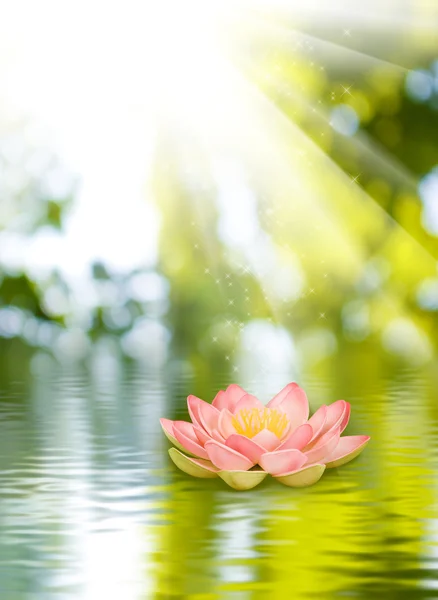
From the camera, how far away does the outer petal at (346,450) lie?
2.00 meters

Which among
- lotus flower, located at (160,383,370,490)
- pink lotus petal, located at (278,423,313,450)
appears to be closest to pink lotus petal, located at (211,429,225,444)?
lotus flower, located at (160,383,370,490)

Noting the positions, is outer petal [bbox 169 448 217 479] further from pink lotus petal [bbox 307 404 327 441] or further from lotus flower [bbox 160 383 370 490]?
pink lotus petal [bbox 307 404 327 441]

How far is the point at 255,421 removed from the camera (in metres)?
1.95

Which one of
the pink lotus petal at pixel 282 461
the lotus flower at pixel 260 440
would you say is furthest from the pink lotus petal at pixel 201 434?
the pink lotus petal at pixel 282 461

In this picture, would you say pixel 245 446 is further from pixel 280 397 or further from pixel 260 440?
pixel 280 397

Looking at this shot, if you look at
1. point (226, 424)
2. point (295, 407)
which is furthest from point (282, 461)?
point (295, 407)

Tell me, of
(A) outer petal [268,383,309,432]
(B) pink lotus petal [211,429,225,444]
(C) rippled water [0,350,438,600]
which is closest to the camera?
(C) rippled water [0,350,438,600]

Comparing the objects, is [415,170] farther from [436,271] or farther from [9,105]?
[9,105]

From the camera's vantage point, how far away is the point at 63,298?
5547 mm

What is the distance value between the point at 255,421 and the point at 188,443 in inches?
4.8

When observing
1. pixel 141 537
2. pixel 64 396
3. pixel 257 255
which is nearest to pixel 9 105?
pixel 257 255

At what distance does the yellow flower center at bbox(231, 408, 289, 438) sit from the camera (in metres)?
1.95

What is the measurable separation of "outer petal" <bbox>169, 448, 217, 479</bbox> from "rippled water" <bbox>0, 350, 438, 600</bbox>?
0.06 feet

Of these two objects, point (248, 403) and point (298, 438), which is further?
point (248, 403)
